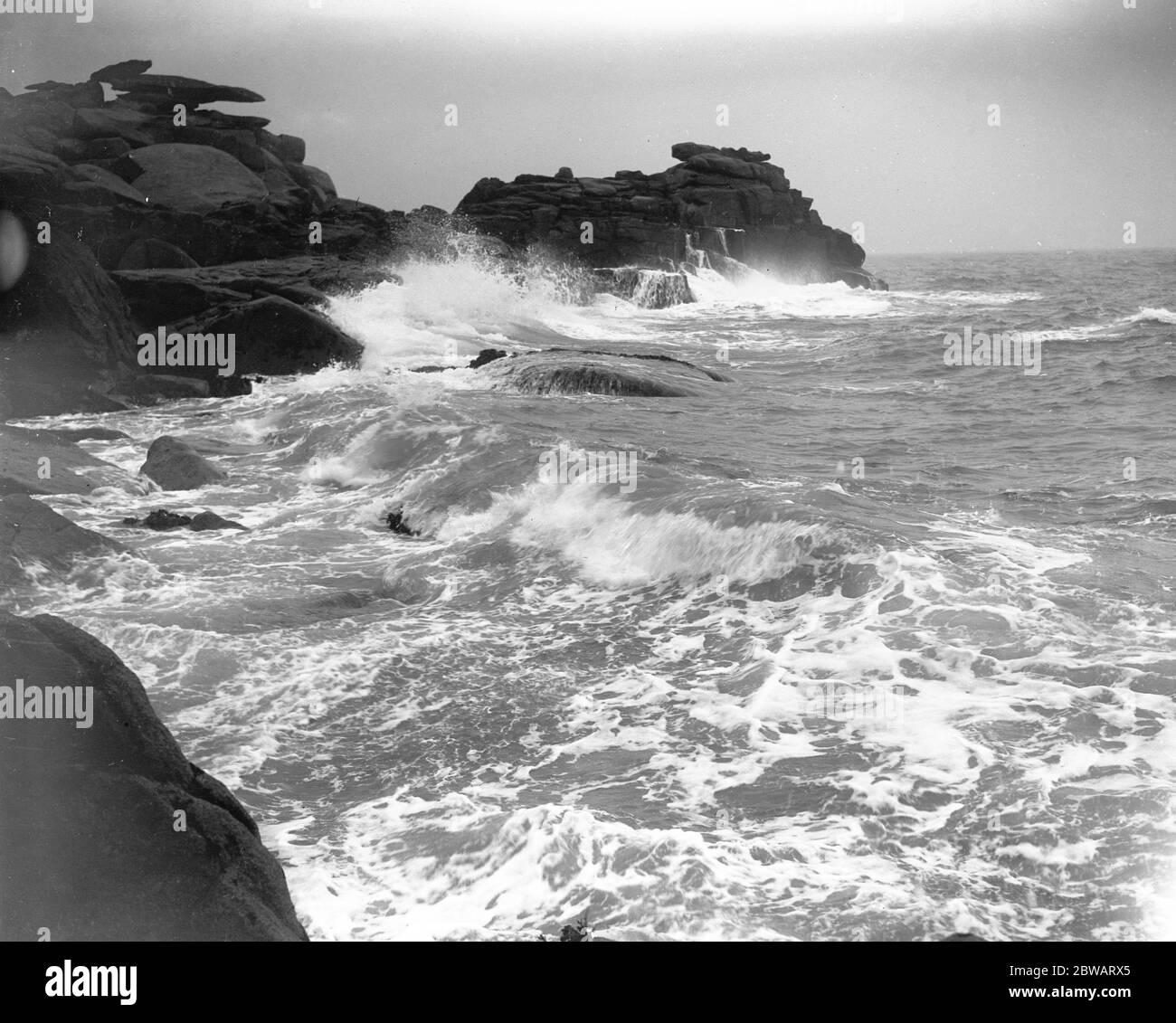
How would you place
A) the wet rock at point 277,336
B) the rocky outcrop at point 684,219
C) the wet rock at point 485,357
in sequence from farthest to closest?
the rocky outcrop at point 684,219 → the wet rock at point 485,357 → the wet rock at point 277,336

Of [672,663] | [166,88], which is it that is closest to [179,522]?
[672,663]

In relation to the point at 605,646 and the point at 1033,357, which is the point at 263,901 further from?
the point at 1033,357

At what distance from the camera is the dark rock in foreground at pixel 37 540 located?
9867 mm

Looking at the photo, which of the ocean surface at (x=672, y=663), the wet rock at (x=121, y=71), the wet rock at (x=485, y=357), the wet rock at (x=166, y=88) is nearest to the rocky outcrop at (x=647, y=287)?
the wet rock at (x=166, y=88)

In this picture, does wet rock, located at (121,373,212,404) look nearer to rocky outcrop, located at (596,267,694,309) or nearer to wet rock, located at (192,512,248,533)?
wet rock, located at (192,512,248,533)

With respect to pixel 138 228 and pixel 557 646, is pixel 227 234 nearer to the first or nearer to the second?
pixel 138 228

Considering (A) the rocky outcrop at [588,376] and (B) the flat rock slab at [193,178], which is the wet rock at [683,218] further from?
(A) the rocky outcrop at [588,376]

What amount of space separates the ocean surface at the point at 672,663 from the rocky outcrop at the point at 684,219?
141 ft

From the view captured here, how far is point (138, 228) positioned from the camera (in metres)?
36.1

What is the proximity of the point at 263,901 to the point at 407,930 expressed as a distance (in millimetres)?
760

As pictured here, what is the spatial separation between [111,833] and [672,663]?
483cm
